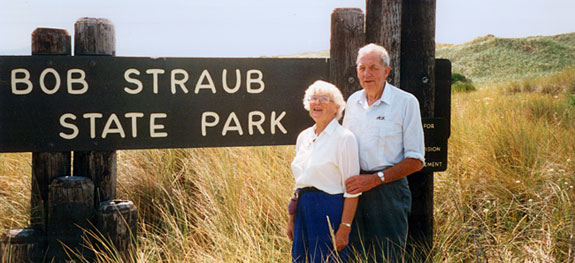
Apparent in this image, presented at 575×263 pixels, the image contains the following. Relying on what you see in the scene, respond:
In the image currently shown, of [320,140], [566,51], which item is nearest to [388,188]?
[320,140]

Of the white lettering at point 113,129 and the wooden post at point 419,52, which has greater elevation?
the wooden post at point 419,52

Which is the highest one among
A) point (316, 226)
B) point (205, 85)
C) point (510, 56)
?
point (510, 56)

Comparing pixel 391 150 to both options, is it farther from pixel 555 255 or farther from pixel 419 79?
pixel 555 255

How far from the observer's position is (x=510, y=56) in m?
28.1

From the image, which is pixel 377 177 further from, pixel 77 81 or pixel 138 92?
pixel 77 81

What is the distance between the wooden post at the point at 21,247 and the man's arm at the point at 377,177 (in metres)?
1.99

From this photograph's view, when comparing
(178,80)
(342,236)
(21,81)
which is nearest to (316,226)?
(342,236)

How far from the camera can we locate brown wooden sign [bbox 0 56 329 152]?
3.00 meters

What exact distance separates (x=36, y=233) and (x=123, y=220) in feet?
1.81

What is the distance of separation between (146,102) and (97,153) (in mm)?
456

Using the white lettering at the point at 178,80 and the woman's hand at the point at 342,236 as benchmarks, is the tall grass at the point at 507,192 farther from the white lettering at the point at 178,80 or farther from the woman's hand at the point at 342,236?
the white lettering at the point at 178,80

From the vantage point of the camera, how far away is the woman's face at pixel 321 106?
249 cm

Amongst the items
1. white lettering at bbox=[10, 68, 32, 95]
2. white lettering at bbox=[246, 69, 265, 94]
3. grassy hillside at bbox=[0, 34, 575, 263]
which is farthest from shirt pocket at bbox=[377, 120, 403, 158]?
white lettering at bbox=[10, 68, 32, 95]

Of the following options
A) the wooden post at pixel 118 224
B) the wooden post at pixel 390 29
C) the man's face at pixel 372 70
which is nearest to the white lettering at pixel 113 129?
the wooden post at pixel 118 224
